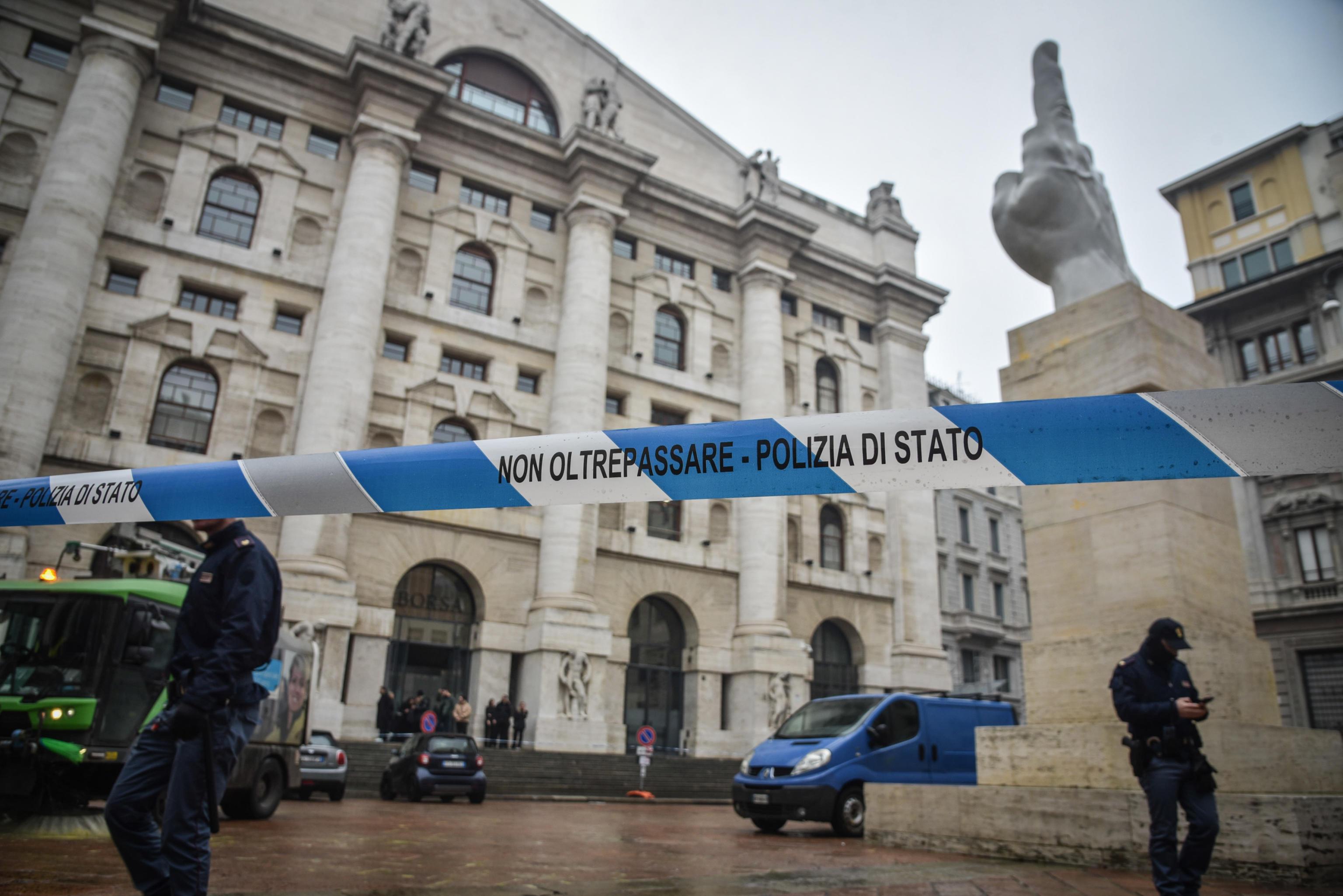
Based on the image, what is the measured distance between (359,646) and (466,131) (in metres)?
16.2

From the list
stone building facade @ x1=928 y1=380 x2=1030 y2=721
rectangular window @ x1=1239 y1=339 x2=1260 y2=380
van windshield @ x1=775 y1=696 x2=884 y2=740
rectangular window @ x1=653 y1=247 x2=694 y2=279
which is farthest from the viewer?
stone building facade @ x1=928 y1=380 x2=1030 y2=721

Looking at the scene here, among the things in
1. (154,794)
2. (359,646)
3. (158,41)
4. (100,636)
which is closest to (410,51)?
(158,41)

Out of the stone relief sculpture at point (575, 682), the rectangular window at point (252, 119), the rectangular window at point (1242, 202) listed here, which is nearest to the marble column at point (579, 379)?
the stone relief sculpture at point (575, 682)

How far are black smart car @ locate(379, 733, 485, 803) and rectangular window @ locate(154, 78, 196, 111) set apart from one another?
64.6 ft

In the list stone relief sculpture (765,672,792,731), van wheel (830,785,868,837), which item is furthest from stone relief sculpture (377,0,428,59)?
van wheel (830,785,868,837)

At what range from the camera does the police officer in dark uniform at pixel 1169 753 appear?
4750mm

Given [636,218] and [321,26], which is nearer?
[321,26]

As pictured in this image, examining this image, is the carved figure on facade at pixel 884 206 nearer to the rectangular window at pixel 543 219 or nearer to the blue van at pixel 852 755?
the rectangular window at pixel 543 219

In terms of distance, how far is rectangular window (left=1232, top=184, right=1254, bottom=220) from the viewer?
3678 centimetres

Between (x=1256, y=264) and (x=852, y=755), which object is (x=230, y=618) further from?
(x=1256, y=264)

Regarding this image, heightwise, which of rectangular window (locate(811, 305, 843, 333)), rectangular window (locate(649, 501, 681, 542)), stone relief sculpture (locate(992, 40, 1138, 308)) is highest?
rectangular window (locate(811, 305, 843, 333))

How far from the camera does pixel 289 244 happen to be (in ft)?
82.8

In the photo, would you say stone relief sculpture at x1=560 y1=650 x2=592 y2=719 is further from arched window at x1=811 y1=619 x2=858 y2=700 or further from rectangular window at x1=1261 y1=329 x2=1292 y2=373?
rectangular window at x1=1261 y1=329 x2=1292 y2=373

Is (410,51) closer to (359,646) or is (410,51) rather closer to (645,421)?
(645,421)
